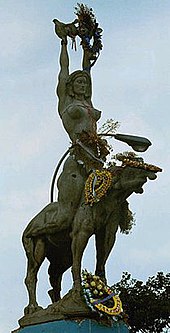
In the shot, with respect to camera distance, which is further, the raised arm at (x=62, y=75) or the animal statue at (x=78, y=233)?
the raised arm at (x=62, y=75)

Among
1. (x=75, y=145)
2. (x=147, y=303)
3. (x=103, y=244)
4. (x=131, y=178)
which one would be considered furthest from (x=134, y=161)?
(x=147, y=303)

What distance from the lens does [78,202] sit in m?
12.3

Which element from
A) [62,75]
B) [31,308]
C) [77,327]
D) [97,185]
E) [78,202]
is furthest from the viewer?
[62,75]

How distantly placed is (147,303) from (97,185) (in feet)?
59.5

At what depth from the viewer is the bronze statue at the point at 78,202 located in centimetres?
1197

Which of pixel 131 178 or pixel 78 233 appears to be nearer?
pixel 131 178

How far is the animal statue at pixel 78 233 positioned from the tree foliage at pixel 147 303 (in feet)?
50.3

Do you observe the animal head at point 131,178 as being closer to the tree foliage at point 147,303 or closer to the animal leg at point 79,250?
the animal leg at point 79,250

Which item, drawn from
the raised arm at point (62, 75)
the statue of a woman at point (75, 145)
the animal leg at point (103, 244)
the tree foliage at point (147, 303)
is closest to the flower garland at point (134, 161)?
the statue of a woman at point (75, 145)

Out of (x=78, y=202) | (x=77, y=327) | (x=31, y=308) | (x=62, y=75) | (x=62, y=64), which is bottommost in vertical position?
(x=77, y=327)

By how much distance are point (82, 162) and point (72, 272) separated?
1756 millimetres

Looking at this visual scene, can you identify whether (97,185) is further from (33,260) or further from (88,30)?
(88,30)

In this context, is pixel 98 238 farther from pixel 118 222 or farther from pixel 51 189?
pixel 51 189

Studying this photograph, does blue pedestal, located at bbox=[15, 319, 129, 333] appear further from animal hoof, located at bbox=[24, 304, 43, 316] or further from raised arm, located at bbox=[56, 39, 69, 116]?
raised arm, located at bbox=[56, 39, 69, 116]
